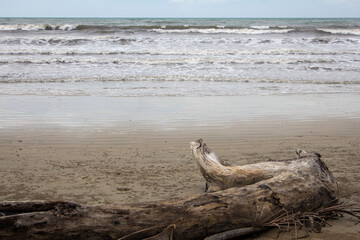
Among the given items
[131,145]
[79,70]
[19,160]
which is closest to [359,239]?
[131,145]

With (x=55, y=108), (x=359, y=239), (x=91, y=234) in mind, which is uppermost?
(x=55, y=108)

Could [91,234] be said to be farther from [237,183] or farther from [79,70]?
[79,70]

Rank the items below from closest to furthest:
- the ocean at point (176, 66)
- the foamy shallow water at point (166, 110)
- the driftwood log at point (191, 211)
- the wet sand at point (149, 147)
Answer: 1. the driftwood log at point (191, 211)
2. the wet sand at point (149, 147)
3. the foamy shallow water at point (166, 110)
4. the ocean at point (176, 66)

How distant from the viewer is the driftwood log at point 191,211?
289cm

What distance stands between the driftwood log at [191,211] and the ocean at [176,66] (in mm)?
6714

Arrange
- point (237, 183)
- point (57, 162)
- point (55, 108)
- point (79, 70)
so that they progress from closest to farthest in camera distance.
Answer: point (237, 183), point (57, 162), point (55, 108), point (79, 70)

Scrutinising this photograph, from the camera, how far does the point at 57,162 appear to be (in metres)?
5.54

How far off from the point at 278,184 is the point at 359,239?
0.78m

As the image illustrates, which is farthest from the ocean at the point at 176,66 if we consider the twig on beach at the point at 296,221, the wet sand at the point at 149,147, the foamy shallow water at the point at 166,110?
the twig on beach at the point at 296,221

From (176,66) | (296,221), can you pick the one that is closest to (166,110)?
(296,221)

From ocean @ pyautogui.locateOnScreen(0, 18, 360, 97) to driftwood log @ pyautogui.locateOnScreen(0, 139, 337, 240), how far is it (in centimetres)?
671

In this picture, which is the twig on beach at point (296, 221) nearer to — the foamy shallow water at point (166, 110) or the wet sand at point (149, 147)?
the wet sand at point (149, 147)

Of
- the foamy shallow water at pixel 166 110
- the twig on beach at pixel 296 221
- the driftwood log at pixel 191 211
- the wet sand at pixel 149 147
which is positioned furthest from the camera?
the foamy shallow water at pixel 166 110

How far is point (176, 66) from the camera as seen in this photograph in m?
15.5
